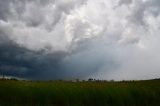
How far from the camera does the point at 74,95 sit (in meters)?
43.7

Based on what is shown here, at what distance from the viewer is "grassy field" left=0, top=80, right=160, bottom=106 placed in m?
42.1

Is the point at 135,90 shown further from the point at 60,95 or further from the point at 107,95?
the point at 60,95

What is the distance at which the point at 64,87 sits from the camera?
148 feet

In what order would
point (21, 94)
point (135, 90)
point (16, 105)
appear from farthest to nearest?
point (135, 90)
point (21, 94)
point (16, 105)

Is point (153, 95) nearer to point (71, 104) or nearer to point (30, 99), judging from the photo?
point (71, 104)

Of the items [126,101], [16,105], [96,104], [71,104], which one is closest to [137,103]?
[126,101]

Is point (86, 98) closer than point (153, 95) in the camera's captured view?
Yes

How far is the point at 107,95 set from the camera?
45.0 meters

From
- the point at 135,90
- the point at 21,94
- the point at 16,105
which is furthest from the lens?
the point at 135,90

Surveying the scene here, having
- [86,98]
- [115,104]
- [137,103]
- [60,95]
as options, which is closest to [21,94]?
[60,95]

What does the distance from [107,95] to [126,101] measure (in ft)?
7.90

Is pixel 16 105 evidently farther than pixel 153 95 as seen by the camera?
No

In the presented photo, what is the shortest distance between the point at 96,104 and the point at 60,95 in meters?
4.34

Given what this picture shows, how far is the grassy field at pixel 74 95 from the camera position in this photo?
138 ft
